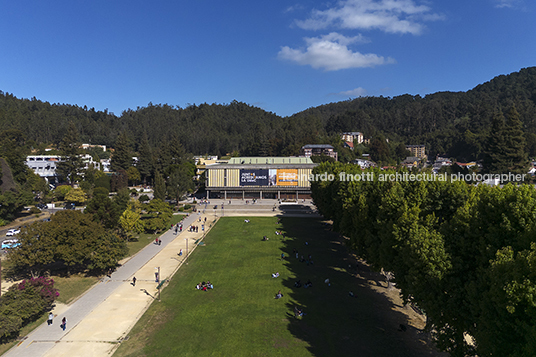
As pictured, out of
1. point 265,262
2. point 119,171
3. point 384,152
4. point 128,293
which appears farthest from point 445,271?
point 384,152

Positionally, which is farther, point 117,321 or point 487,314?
point 117,321

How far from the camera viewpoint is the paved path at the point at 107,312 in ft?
80.8

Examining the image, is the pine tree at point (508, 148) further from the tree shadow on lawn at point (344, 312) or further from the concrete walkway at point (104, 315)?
the concrete walkway at point (104, 315)

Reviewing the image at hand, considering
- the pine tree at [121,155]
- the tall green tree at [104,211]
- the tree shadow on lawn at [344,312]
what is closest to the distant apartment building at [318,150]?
the pine tree at [121,155]

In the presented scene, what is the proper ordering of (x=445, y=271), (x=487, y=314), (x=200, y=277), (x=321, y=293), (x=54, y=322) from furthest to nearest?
(x=200, y=277) < (x=321, y=293) < (x=54, y=322) < (x=445, y=271) < (x=487, y=314)

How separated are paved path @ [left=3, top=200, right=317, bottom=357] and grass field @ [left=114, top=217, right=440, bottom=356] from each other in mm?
1611

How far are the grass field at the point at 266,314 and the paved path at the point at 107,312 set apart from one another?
1.61 m

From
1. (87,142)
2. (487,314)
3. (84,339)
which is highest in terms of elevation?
(87,142)

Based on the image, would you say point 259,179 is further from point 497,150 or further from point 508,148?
point 508,148

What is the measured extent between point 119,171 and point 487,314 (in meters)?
115

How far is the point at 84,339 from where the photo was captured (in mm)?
25797

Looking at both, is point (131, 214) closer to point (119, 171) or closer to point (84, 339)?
point (84, 339)

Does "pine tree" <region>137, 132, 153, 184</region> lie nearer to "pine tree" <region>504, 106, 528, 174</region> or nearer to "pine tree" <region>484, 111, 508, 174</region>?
"pine tree" <region>484, 111, 508, 174</region>

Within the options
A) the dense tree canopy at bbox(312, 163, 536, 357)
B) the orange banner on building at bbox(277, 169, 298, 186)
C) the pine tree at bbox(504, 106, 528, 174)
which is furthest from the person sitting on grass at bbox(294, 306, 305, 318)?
the pine tree at bbox(504, 106, 528, 174)
